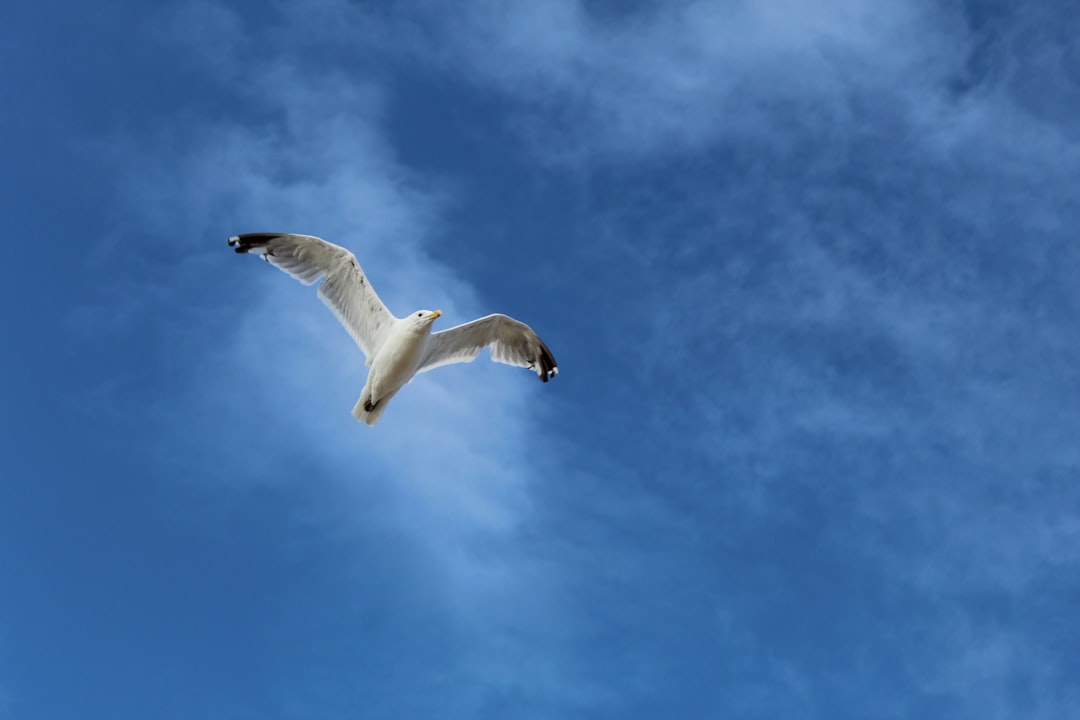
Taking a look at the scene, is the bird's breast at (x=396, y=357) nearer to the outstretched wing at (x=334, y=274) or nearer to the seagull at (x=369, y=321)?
the seagull at (x=369, y=321)

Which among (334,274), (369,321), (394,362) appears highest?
(334,274)

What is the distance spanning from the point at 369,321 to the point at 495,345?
2723mm

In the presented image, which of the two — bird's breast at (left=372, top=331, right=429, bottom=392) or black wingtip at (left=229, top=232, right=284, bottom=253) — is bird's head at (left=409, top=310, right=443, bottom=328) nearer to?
bird's breast at (left=372, top=331, right=429, bottom=392)

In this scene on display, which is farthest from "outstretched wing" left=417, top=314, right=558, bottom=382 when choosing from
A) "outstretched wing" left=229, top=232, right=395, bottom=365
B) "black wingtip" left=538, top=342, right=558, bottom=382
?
"outstretched wing" left=229, top=232, right=395, bottom=365

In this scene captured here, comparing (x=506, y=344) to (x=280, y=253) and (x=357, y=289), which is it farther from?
(x=280, y=253)

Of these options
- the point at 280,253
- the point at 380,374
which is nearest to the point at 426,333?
the point at 380,374

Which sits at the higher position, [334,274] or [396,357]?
[334,274]

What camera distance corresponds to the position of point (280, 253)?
63.7ft

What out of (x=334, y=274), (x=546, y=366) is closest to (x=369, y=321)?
(x=334, y=274)

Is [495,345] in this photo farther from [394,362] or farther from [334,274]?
[334,274]

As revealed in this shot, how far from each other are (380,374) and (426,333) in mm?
1178

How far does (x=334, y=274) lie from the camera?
1947 centimetres

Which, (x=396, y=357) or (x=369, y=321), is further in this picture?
(x=369, y=321)

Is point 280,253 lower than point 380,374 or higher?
higher
